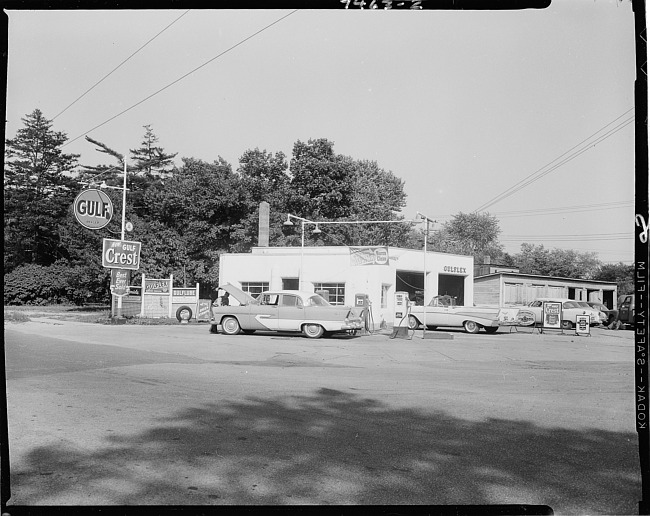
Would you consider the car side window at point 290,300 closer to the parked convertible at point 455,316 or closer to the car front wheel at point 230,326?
the car front wheel at point 230,326

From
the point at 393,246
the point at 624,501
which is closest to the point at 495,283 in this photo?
the point at 393,246

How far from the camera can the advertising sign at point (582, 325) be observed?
18.6 m

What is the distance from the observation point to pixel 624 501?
3.64 metres

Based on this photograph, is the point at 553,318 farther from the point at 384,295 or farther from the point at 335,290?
the point at 335,290

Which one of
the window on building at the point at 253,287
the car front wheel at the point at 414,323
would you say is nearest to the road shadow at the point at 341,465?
the window on building at the point at 253,287

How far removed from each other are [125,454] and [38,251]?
1.72 m

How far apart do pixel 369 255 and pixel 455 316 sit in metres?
4.37

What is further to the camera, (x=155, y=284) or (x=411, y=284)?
(x=411, y=284)

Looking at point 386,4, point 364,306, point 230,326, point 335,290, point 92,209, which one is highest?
point 386,4

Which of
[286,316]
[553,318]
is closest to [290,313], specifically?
[286,316]

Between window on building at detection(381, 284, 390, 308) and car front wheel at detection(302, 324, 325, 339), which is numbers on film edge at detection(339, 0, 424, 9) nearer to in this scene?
car front wheel at detection(302, 324, 325, 339)

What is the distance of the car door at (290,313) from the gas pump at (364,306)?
2.09 metres

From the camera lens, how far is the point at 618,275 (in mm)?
4211

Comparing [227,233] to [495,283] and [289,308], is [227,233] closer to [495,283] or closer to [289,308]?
[289,308]
